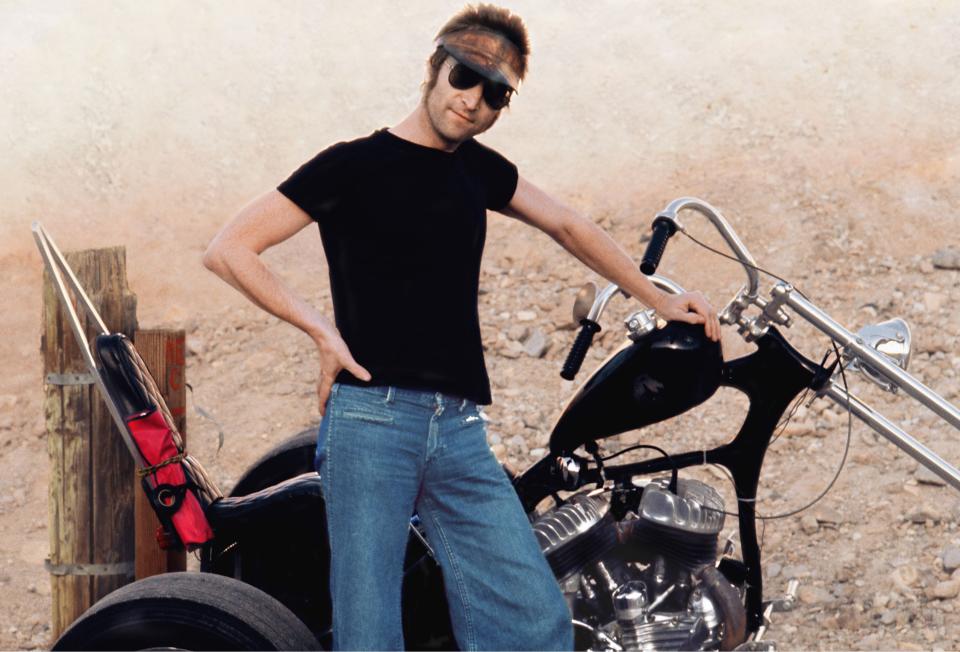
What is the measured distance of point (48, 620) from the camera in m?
6.55

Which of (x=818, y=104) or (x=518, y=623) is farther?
(x=818, y=104)

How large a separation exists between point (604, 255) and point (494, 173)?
0.46 metres

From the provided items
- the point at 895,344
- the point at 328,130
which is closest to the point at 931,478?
the point at 895,344

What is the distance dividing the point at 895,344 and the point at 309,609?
179 cm

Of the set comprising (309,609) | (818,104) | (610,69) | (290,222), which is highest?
(610,69)

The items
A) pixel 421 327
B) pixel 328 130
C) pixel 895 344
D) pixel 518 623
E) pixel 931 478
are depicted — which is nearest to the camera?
pixel 421 327

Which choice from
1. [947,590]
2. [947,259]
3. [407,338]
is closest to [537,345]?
[947,259]

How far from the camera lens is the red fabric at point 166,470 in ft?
10.5

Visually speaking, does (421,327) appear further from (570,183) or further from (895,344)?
(570,183)

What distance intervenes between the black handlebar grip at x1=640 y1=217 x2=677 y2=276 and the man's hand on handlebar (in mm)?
102

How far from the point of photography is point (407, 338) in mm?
2555

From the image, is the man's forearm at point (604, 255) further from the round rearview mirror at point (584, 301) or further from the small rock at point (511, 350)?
the small rock at point (511, 350)

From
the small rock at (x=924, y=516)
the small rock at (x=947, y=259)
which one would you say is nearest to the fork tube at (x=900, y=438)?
the small rock at (x=924, y=516)

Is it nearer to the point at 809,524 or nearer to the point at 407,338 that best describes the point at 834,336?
the point at 407,338
